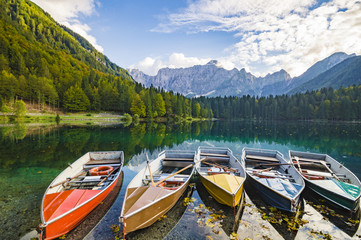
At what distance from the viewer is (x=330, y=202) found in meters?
9.59

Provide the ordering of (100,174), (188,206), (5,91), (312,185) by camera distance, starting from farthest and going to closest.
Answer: (5,91), (100,174), (312,185), (188,206)

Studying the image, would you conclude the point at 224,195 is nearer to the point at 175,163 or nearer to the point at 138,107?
the point at 175,163

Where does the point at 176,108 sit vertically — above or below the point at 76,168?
above

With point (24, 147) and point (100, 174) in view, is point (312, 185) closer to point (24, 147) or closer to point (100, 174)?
point (100, 174)

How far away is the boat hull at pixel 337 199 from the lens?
27.9 feet

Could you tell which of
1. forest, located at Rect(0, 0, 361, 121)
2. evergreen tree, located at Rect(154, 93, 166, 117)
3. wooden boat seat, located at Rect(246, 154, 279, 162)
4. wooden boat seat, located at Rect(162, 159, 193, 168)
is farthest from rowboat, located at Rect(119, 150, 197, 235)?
evergreen tree, located at Rect(154, 93, 166, 117)

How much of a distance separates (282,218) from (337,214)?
338cm

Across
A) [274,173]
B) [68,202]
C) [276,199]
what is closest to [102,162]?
[68,202]

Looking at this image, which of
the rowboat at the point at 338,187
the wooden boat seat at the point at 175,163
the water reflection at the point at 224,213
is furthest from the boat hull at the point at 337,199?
the wooden boat seat at the point at 175,163

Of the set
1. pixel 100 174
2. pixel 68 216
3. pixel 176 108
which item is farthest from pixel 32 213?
pixel 176 108

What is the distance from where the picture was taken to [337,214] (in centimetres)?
885

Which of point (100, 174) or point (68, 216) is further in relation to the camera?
point (100, 174)

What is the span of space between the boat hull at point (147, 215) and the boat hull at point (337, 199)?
887 centimetres

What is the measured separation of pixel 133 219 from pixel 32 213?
5.99 meters
